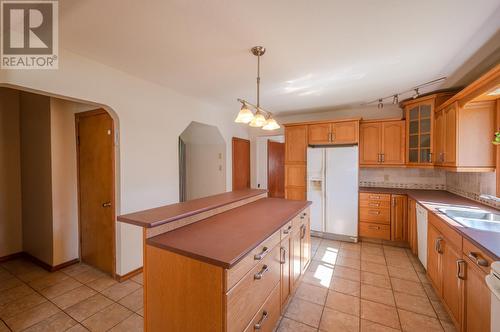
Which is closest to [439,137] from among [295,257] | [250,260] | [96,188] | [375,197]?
[375,197]

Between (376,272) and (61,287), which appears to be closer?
(61,287)

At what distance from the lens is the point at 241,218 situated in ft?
6.16

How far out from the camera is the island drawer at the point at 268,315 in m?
1.37

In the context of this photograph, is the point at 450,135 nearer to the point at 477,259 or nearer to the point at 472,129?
the point at 472,129

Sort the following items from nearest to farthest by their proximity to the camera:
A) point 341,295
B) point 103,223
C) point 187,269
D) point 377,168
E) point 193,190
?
point 187,269, point 341,295, point 103,223, point 377,168, point 193,190

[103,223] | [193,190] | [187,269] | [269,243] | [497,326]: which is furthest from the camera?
[193,190]

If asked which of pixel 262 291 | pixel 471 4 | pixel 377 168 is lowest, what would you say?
pixel 262 291

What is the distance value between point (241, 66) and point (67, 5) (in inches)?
57.1

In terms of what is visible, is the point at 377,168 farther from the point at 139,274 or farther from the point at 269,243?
the point at 139,274

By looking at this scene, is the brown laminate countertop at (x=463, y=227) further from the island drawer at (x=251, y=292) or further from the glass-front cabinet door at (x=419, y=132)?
the island drawer at (x=251, y=292)

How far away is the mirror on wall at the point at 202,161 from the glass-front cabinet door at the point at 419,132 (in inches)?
127

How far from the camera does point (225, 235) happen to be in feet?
4.78

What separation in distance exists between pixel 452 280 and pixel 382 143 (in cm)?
243

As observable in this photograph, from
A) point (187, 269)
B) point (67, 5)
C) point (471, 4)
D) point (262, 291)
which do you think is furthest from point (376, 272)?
point (67, 5)
